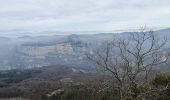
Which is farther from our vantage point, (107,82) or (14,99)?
(14,99)

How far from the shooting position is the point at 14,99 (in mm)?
111625

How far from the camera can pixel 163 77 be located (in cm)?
3509

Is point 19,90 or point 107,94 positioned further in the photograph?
point 19,90

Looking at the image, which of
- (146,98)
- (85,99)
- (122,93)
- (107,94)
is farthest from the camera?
(85,99)

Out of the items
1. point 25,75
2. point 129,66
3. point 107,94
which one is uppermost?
point 129,66

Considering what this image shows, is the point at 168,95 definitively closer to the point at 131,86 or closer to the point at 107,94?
the point at 131,86

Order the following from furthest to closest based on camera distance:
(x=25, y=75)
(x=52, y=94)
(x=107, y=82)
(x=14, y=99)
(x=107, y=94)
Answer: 1. (x=25, y=75)
2. (x=14, y=99)
3. (x=52, y=94)
4. (x=107, y=94)
5. (x=107, y=82)

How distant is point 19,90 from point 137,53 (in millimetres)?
103203

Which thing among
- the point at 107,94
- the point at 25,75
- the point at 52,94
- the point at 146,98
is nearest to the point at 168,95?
the point at 146,98

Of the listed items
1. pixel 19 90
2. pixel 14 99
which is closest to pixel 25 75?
pixel 19 90

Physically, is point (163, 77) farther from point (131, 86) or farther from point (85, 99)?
point (85, 99)

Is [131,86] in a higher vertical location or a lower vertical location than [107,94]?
higher

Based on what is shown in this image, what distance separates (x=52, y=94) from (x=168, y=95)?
183ft

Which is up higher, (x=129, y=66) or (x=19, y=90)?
(x=129, y=66)
